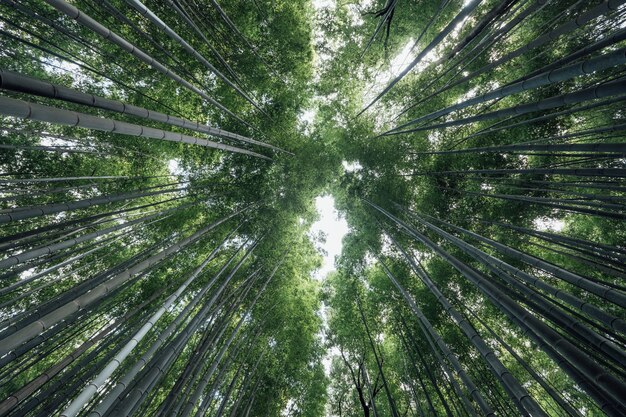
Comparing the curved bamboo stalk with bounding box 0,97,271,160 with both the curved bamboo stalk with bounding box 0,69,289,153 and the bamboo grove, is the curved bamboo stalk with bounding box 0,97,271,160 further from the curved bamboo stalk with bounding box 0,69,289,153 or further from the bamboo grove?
the bamboo grove

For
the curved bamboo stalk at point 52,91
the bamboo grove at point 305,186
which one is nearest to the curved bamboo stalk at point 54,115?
the curved bamboo stalk at point 52,91

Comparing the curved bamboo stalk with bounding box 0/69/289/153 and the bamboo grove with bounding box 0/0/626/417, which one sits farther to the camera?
the bamboo grove with bounding box 0/0/626/417

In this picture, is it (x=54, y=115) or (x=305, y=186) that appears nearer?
(x=54, y=115)

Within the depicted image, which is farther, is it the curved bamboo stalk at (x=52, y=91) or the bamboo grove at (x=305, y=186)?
the bamboo grove at (x=305, y=186)

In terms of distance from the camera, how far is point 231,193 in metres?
7.71

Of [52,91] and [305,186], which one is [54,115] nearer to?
[52,91]

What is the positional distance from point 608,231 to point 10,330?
391 inches

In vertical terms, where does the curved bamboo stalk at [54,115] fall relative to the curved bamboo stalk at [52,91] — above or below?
below

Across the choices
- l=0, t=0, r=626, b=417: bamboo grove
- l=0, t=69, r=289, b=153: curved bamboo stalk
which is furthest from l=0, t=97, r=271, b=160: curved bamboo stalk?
l=0, t=0, r=626, b=417: bamboo grove

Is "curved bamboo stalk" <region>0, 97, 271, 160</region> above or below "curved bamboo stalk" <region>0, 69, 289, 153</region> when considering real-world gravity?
below

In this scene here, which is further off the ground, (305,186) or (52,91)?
(52,91)

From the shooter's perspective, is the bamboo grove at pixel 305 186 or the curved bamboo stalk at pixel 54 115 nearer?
the curved bamboo stalk at pixel 54 115

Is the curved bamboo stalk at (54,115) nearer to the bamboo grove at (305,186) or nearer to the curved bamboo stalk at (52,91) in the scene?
the curved bamboo stalk at (52,91)

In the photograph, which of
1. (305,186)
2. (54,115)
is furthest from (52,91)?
(305,186)
